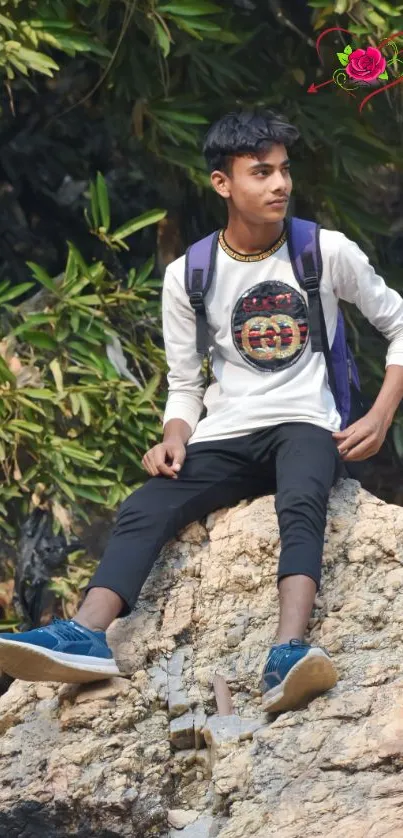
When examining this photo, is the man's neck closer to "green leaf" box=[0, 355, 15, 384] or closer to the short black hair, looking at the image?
the short black hair

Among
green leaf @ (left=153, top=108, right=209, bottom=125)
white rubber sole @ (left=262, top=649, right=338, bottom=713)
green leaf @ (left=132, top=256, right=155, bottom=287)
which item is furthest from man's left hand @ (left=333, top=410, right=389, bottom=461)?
green leaf @ (left=153, top=108, right=209, bottom=125)

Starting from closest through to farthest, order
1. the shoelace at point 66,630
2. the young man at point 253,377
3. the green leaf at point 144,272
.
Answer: the shoelace at point 66,630, the young man at point 253,377, the green leaf at point 144,272

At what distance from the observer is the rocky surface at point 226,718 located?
317 centimetres

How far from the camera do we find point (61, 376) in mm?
5363

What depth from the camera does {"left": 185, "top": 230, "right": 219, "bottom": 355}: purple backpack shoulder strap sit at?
161 inches

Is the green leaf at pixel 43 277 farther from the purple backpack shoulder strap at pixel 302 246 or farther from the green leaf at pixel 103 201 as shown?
the purple backpack shoulder strap at pixel 302 246

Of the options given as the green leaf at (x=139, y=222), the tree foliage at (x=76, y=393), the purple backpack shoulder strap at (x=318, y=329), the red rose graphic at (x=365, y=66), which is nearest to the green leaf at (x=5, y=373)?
the tree foliage at (x=76, y=393)

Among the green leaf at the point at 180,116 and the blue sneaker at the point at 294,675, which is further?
the green leaf at the point at 180,116

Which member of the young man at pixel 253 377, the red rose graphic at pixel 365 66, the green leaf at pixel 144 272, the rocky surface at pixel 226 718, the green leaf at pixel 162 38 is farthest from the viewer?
the green leaf at pixel 144 272

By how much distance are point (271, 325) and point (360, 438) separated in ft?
1.37

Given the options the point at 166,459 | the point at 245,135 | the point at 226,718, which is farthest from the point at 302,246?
the point at 226,718

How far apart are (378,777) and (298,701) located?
0.31 meters

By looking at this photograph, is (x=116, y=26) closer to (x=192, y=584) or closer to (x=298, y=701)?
(x=192, y=584)

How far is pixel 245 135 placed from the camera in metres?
4.04
